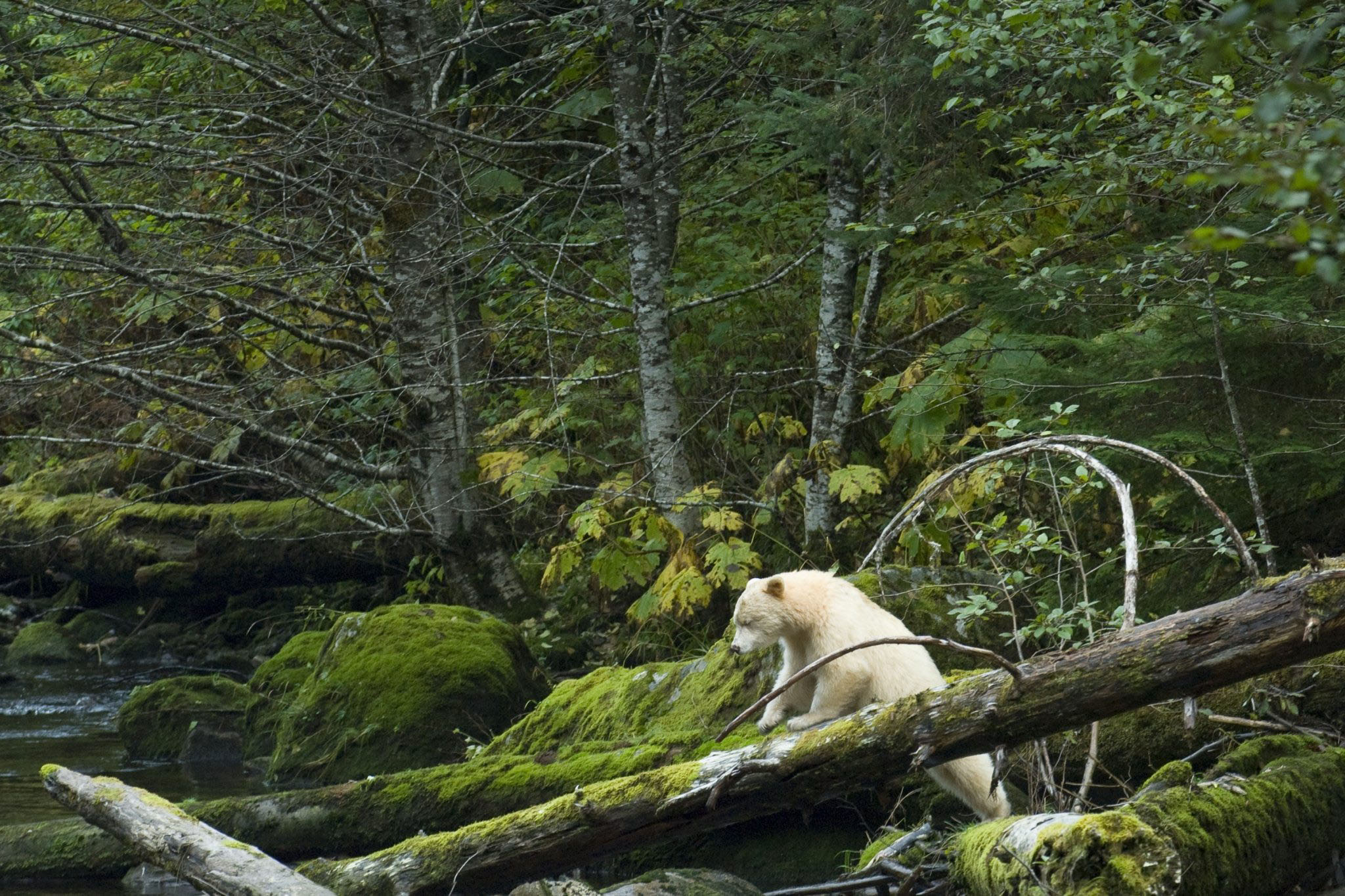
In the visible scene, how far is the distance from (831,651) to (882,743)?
4.01ft

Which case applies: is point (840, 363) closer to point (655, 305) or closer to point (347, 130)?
point (655, 305)

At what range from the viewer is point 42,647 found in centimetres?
1483

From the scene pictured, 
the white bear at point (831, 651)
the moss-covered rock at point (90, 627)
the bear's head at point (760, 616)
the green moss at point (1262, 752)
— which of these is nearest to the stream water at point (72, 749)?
the moss-covered rock at point (90, 627)

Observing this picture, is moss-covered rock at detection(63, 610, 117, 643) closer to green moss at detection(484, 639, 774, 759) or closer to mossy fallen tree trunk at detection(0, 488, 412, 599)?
mossy fallen tree trunk at detection(0, 488, 412, 599)

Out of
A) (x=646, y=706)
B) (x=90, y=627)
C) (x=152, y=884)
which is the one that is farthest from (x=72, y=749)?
(x=646, y=706)

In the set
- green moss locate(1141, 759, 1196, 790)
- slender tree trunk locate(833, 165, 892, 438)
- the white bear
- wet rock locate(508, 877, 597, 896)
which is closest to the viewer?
green moss locate(1141, 759, 1196, 790)

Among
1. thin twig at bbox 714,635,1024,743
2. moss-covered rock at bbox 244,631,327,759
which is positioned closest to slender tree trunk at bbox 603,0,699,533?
moss-covered rock at bbox 244,631,327,759

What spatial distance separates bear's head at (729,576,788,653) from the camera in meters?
5.53

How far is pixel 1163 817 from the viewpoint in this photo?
3.50 meters

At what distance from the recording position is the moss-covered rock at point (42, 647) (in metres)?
14.7

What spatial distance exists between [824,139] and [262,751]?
262 inches

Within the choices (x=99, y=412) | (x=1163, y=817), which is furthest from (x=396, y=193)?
(x=1163, y=817)

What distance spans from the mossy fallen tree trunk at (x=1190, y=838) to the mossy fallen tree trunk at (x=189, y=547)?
10787 millimetres

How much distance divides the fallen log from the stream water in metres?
2.87
